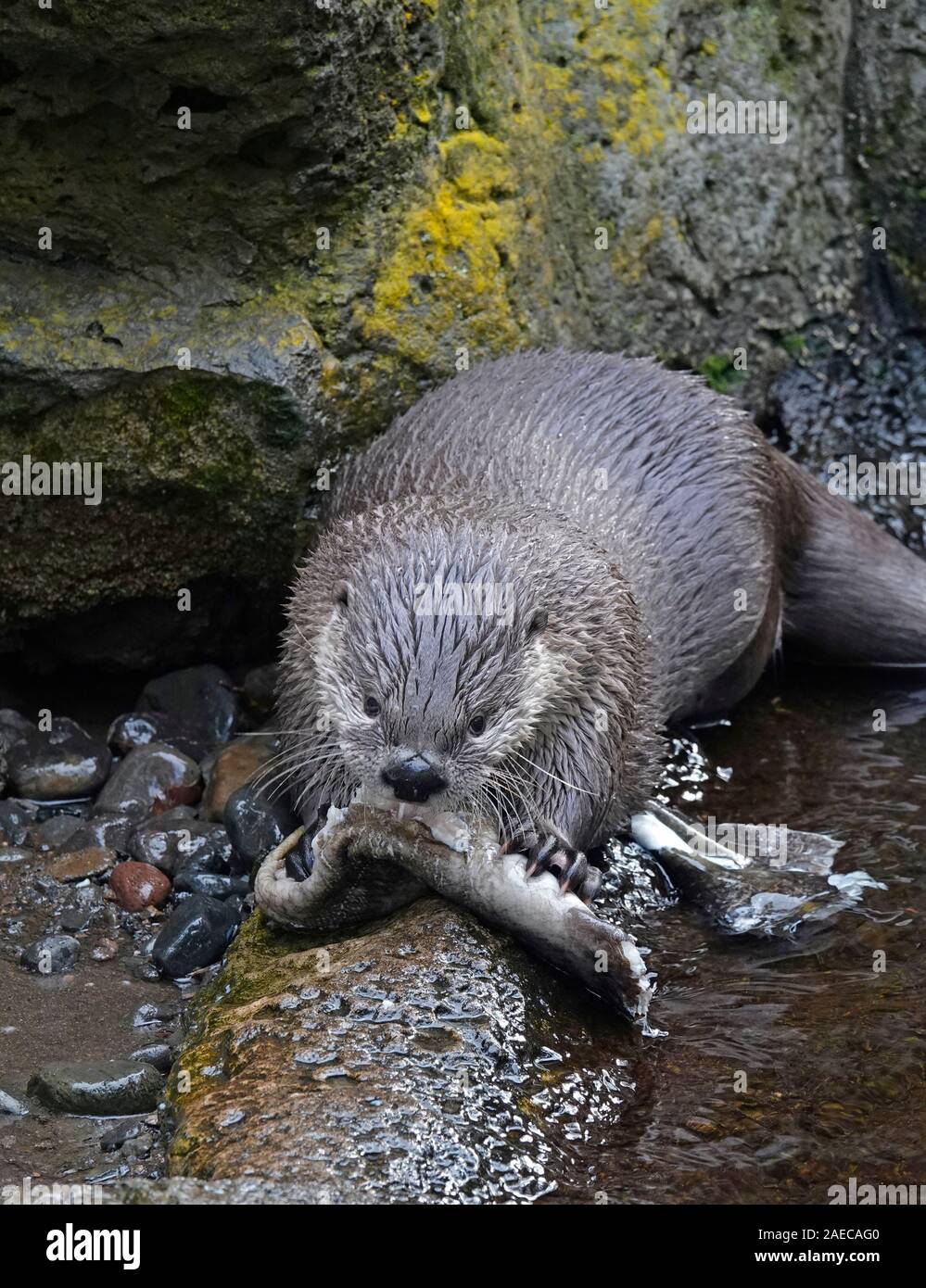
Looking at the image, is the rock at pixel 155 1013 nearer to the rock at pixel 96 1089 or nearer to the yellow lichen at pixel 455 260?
the rock at pixel 96 1089

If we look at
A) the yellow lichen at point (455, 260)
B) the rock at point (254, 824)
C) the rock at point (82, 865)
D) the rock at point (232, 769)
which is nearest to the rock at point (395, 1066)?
the rock at point (254, 824)

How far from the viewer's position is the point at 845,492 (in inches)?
209

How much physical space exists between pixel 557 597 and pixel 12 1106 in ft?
4.53

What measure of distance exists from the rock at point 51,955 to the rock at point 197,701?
925 millimetres

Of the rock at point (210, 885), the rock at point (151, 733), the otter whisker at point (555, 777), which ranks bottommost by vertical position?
the rock at point (210, 885)

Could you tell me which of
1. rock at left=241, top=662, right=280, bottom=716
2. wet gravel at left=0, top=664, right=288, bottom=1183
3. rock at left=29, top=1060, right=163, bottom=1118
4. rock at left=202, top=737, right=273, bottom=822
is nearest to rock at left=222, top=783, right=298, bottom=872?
wet gravel at left=0, top=664, right=288, bottom=1183

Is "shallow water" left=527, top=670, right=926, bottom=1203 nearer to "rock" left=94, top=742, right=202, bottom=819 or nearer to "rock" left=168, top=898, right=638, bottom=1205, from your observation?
"rock" left=168, top=898, right=638, bottom=1205

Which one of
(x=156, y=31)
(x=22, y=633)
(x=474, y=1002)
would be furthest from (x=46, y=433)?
(x=474, y=1002)

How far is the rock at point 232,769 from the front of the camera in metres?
3.77

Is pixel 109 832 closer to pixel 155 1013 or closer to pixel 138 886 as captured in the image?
pixel 138 886

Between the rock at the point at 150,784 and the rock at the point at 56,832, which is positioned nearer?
the rock at the point at 56,832

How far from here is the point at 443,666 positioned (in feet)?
9.80

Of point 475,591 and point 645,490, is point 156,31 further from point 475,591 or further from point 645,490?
point 645,490
